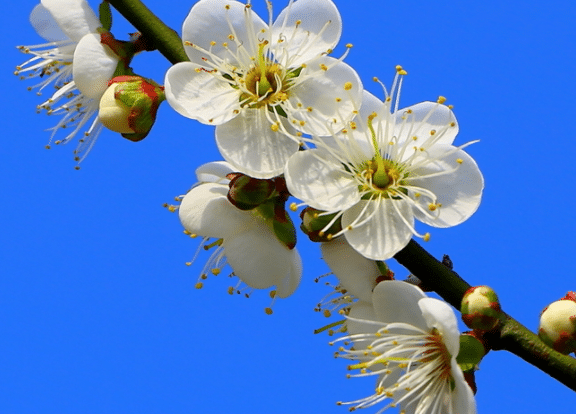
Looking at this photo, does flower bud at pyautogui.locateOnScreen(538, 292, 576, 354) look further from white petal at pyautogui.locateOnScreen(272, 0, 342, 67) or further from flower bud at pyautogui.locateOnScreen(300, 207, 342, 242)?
white petal at pyautogui.locateOnScreen(272, 0, 342, 67)

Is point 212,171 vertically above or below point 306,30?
below

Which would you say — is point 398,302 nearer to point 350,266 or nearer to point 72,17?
point 350,266

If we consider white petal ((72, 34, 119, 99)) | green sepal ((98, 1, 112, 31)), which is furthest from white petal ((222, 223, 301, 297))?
green sepal ((98, 1, 112, 31))

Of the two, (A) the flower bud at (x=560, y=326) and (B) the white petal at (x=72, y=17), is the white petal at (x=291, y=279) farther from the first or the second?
(B) the white petal at (x=72, y=17)

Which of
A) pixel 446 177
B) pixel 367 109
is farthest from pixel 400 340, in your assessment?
pixel 367 109

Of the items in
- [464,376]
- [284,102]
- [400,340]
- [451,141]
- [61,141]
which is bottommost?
[464,376]

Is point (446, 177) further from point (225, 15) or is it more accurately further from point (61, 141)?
point (61, 141)

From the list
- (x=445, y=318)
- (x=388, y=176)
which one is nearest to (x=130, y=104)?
(x=388, y=176)
